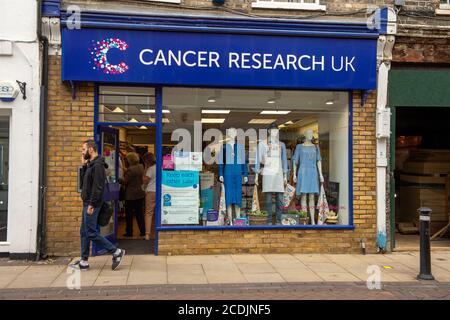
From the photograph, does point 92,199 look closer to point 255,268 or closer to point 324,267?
point 255,268

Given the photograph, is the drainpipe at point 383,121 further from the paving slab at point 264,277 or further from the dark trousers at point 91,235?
the dark trousers at point 91,235

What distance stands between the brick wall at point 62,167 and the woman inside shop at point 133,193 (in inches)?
83.1

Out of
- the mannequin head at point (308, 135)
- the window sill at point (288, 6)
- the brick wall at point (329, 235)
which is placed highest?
the window sill at point (288, 6)

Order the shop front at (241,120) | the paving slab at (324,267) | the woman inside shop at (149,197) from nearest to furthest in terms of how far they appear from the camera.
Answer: the paving slab at (324,267) < the shop front at (241,120) < the woman inside shop at (149,197)

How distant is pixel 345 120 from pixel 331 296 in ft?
13.1

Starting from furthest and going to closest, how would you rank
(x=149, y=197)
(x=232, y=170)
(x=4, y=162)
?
(x=149, y=197) → (x=232, y=170) → (x=4, y=162)

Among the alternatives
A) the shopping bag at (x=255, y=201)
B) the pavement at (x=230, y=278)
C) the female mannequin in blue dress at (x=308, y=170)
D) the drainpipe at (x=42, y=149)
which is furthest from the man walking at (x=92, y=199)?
the female mannequin in blue dress at (x=308, y=170)

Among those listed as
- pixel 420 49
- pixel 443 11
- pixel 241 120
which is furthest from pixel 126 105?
pixel 443 11

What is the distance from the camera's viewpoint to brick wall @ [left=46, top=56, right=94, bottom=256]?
8.35 metres

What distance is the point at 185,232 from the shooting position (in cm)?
875

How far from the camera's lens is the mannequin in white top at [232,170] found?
923cm

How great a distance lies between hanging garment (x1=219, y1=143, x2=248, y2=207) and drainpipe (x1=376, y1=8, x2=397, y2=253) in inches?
98.1

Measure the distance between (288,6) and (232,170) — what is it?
310 centimetres

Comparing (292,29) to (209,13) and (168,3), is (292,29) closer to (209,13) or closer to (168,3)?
(209,13)
